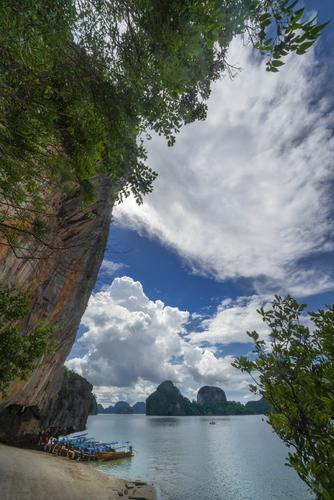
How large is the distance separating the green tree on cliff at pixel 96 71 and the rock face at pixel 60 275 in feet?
24.2

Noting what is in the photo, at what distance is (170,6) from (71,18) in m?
1.50

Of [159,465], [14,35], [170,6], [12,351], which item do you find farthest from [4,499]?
[159,465]

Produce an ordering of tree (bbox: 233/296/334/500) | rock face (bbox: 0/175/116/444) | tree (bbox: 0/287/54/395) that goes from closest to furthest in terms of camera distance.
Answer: tree (bbox: 233/296/334/500) < tree (bbox: 0/287/54/395) < rock face (bbox: 0/175/116/444)

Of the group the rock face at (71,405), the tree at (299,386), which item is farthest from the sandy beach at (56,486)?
the rock face at (71,405)

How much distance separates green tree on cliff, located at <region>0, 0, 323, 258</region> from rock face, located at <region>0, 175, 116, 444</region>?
290 inches

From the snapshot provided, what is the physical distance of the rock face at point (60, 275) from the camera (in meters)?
14.2

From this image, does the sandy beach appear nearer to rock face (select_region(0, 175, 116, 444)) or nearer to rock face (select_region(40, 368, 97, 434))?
rock face (select_region(0, 175, 116, 444))

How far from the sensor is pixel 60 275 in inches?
744

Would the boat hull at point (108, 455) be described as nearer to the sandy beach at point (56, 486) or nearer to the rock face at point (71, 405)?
the sandy beach at point (56, 486)

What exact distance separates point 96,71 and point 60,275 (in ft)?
54.2

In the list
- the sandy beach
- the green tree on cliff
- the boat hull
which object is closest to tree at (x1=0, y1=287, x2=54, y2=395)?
the green tree on cliff

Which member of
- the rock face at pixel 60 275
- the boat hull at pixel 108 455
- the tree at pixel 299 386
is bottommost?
the boat hull at pixel 108 455

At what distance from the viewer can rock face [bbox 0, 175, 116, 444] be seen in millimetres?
14187

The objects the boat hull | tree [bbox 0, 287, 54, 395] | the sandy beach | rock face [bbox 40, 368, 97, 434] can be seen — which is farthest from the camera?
rock face [bbox 40, 368, 97, 434]
